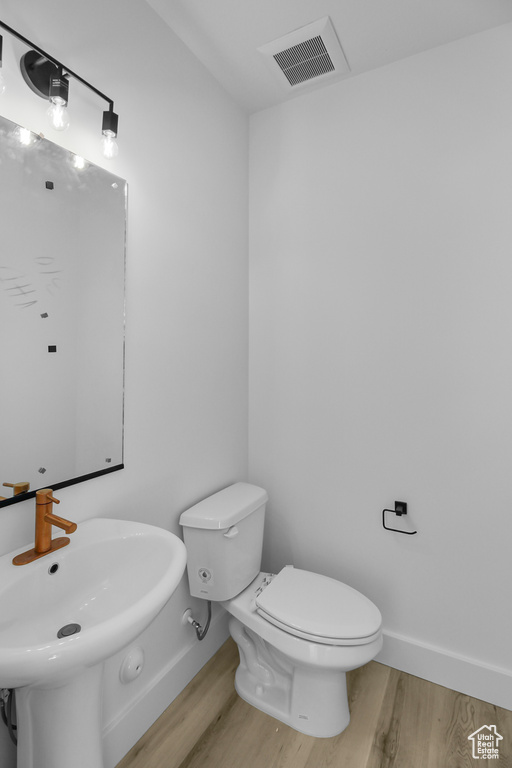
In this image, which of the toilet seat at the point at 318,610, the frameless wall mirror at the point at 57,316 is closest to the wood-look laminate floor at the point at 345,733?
the toilet seat at the point at 318,610

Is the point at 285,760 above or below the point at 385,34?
below

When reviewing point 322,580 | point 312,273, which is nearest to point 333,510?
point 322,580

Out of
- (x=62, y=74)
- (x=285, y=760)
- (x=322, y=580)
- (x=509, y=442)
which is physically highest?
(x=62, y=74)

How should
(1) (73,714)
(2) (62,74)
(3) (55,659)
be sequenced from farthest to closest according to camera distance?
(2) (62,74)
(1) (73,714)
(3) (55,659)

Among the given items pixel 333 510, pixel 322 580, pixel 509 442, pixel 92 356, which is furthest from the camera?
pixel 333 510

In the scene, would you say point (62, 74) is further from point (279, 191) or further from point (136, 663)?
point (136, 663)

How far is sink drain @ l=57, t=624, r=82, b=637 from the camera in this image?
0.95 metres

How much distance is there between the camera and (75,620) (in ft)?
3.27

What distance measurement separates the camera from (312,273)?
1893mm

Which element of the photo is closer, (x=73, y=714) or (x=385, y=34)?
(x=73, y=714)

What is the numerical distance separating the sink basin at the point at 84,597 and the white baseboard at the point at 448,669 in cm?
125

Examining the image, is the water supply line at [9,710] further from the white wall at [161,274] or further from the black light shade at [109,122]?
the black light shade at [109,122]

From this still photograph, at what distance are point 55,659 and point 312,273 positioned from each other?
168cm

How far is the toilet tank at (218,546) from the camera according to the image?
5.02 ft
